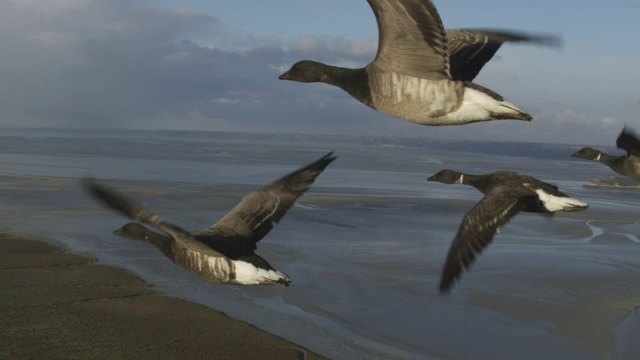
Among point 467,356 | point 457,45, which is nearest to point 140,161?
point 467,356

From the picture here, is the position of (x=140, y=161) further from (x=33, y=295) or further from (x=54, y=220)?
(x=33, y=295)

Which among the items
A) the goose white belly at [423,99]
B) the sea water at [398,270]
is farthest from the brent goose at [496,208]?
the sea water at [398,270]

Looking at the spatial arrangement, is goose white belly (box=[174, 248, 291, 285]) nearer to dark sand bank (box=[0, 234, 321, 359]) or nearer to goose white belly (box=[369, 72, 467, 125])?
goose white belly (box=[369, 72, 467, 125])

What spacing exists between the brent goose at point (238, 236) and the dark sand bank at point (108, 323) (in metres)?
21.6

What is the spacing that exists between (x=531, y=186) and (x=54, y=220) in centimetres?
5381

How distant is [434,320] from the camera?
33594 millimetres

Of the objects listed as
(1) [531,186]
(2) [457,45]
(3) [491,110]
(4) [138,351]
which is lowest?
(4) [138,351]

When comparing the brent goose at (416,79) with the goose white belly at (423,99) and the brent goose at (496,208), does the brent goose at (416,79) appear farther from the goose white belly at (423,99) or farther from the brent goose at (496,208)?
the brent goose at (496,208)

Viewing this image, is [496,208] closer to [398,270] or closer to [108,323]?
[108,323]

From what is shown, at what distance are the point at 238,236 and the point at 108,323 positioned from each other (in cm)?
2624

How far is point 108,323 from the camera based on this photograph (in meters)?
32.7

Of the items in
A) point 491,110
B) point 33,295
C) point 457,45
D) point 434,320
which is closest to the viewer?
point 491,110

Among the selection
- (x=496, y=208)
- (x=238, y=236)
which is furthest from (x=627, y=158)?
(x=238, y=236)

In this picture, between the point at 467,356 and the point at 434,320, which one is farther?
the point at 434,320
